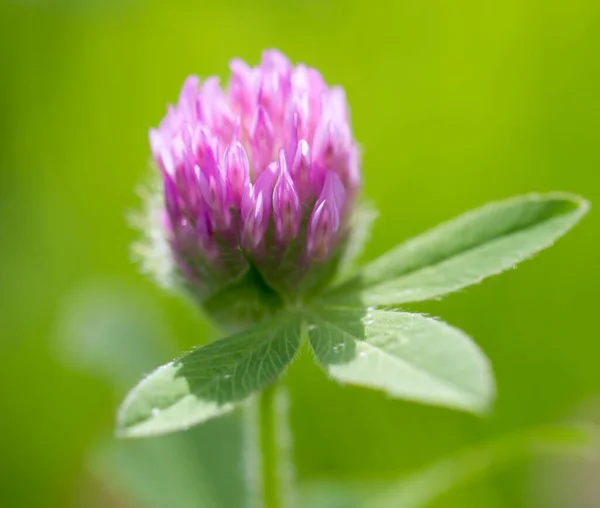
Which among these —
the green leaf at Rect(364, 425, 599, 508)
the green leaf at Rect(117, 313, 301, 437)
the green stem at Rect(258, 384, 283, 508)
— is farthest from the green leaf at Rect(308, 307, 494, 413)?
the green leaf at Rect(364, 425, 599, 508)

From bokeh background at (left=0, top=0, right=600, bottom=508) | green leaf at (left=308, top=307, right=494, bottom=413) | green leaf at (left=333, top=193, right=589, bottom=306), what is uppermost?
bokeh background at (left=0, top=0, right=600, bottom=508)

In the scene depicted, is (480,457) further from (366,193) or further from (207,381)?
(366,193)

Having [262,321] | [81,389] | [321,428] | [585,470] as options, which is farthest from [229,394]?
[81,389]

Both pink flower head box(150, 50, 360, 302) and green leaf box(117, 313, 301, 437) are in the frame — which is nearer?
green leaf box(117, 313, 301, 437)

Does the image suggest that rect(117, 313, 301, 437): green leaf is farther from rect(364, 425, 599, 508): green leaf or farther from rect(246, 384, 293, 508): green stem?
rect(364, 425, 599, 508): green leaf

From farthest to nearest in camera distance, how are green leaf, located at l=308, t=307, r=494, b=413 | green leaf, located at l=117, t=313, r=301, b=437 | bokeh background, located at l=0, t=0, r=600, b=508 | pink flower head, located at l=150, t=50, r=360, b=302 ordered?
bokeh background, located at l=0, t=0, r=600, b=508 < pink flower head, located at l=150, t=50, r=360, b=302 < green leaf, located at l=117, t=313, r=301, b=437 < green leaf, located at l=308, t=307, r=494, b=413

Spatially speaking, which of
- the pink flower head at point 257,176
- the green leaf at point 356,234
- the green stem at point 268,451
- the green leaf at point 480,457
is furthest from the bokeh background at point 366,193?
the pink flower head at point 257,176
